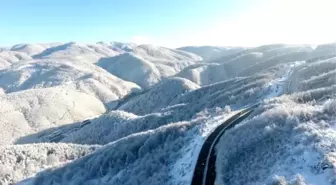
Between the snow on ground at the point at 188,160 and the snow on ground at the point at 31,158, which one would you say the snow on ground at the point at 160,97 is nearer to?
the snow on ground at the point at 31,158

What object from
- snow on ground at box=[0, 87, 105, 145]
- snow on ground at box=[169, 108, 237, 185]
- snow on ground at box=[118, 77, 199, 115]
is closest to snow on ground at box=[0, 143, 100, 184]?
snow on ground at box=[169, 108, 237, 185]

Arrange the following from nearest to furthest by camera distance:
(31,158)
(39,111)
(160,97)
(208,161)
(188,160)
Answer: (208,161)
(188,160)
(31,158)
(160,97)
(39,111)

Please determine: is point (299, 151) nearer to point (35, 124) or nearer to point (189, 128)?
point (189, 128)

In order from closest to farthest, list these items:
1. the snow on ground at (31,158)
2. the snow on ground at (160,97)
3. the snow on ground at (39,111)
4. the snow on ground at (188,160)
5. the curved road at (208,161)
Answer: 1. the curved road at (208,161)
2. the snow on ground at (188,160)
3. the snow on ground at (31,158)
4. the snow on ground at (39,111)
5. the snow on ground at (160,97)

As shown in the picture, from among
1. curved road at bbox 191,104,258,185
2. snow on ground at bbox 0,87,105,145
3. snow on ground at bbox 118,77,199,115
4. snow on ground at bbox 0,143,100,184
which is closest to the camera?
curved road at bbox 191,104,258,185

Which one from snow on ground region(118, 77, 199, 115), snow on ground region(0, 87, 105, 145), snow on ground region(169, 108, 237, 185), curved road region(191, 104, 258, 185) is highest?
curved road region(191, 104, 258, 185)

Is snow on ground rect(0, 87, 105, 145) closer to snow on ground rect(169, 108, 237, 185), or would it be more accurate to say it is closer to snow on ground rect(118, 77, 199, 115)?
snow on ground rect(118, 77, 199, 115)


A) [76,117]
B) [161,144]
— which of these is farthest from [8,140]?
[161,144]

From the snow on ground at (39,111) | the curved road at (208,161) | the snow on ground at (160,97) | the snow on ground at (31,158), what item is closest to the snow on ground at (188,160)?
the curved road at (208,161)

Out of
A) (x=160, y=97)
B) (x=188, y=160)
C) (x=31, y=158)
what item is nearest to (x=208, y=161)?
(x=188, y=160)

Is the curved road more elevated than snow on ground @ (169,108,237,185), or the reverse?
the curved road

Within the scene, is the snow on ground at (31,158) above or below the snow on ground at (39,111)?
above

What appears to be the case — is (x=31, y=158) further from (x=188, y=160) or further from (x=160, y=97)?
(x=160, y=97)
